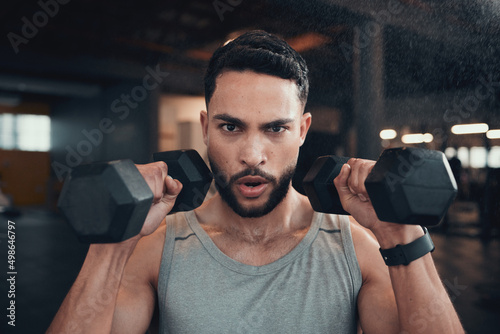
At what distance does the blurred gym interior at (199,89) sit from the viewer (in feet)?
5.04

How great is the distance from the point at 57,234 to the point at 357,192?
1.46 meters

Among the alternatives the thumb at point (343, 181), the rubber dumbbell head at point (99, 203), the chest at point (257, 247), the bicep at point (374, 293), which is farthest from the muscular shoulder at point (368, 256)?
the rubber dumbbell head at point (99, 203)

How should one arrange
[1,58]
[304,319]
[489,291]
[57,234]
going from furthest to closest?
[489,291] < [57,234] < [1,58] < [304,319]

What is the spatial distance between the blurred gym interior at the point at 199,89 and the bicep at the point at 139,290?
1.66 feet

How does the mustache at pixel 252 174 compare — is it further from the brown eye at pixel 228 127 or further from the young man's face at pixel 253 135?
the brown eye at pixel 228 127

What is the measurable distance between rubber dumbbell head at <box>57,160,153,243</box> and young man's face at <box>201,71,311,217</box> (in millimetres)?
456

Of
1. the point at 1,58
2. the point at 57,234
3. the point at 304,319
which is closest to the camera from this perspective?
the point at 304,319

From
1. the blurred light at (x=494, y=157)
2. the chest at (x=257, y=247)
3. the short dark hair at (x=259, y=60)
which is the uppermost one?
the short dark hair at (x=259, y=60)

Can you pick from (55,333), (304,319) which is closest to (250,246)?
(304,319)

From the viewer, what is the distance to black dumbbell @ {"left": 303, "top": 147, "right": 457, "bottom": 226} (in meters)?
0.73

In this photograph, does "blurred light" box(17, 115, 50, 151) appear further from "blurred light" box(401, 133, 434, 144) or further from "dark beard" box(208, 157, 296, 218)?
"blurred light" box(401, 133, 434, 144)

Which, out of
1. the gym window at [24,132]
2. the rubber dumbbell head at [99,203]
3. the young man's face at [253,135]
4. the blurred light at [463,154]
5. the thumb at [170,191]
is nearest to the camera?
the rubber dumbbell head at [99,203]

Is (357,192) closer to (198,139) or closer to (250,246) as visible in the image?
(250,246)

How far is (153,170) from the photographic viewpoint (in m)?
0.94
